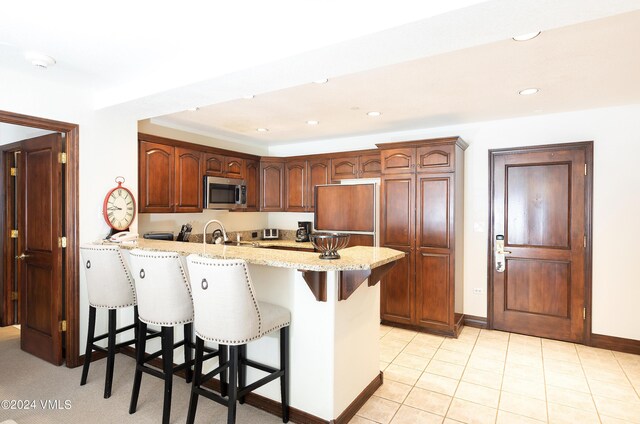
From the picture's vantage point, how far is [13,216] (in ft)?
13.0

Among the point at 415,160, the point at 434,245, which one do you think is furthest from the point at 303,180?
the point at 434,245

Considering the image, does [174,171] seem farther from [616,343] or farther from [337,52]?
[616,343]

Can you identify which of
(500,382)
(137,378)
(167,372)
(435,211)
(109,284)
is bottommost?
(500,382)

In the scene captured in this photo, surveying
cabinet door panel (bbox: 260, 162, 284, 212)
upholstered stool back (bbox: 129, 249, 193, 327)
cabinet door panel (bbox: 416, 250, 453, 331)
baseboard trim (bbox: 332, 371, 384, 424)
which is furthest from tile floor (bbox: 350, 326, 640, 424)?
→ cabinet door panel (bbox: 260, 162, 284, 212)

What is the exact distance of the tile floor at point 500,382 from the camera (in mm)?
2441

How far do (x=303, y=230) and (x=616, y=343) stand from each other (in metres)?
3.85

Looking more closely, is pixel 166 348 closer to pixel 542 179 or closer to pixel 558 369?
pixel 558 369

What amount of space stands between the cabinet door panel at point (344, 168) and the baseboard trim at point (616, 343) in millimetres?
3173

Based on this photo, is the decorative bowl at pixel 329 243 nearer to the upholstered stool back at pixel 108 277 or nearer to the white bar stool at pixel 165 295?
the white bar stool at pixel 165 295

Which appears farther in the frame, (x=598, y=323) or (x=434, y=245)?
(x=434, y=245)

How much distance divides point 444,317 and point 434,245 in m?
0.80

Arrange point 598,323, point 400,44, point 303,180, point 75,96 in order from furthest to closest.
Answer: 1. point 303,180
2. point 598,323
3. point 75,96
4. point 400,44

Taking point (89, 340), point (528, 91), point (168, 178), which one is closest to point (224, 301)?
point (89, 340)

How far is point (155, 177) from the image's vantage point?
3.88 metres
